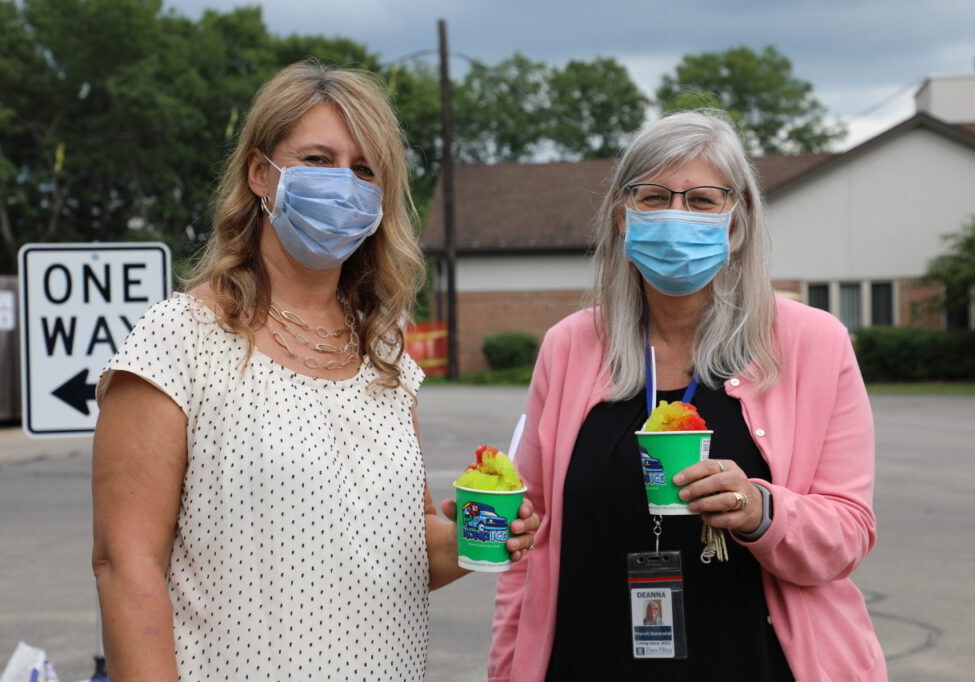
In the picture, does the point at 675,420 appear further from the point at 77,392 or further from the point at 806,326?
the point at 77,392

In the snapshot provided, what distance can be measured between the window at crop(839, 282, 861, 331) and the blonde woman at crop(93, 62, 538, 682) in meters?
34.3

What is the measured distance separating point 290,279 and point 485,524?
79cm

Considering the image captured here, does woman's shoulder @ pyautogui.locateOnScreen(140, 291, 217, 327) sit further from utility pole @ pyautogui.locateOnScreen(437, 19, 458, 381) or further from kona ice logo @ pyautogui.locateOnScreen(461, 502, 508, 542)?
utility pole @ pyautogui.locateOnScreen(437, 19, 458, 381)

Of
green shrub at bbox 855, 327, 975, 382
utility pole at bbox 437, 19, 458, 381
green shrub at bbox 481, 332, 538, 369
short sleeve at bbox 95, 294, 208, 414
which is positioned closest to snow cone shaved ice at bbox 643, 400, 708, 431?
short sleeve at bbox 95, 294, 208, 414

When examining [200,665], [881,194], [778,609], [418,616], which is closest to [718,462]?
[778,609]

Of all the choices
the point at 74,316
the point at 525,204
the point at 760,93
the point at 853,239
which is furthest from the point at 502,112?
the point at 74,316

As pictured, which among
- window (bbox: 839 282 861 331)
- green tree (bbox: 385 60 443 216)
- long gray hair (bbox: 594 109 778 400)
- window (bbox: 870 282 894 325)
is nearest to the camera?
long gray hair (bbox: 594 109 778 400)

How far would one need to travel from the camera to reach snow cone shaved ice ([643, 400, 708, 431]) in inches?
96.7

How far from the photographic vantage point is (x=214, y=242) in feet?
9.03

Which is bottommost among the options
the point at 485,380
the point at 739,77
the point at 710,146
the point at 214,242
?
the point at 485,380

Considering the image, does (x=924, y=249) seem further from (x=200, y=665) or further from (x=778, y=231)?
(x=200, y=665)

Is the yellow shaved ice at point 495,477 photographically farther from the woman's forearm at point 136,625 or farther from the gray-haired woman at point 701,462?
the woman's forearm at point 136,625

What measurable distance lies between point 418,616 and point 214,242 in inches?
42.1

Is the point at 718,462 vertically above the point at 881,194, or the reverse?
the point at 881,194
